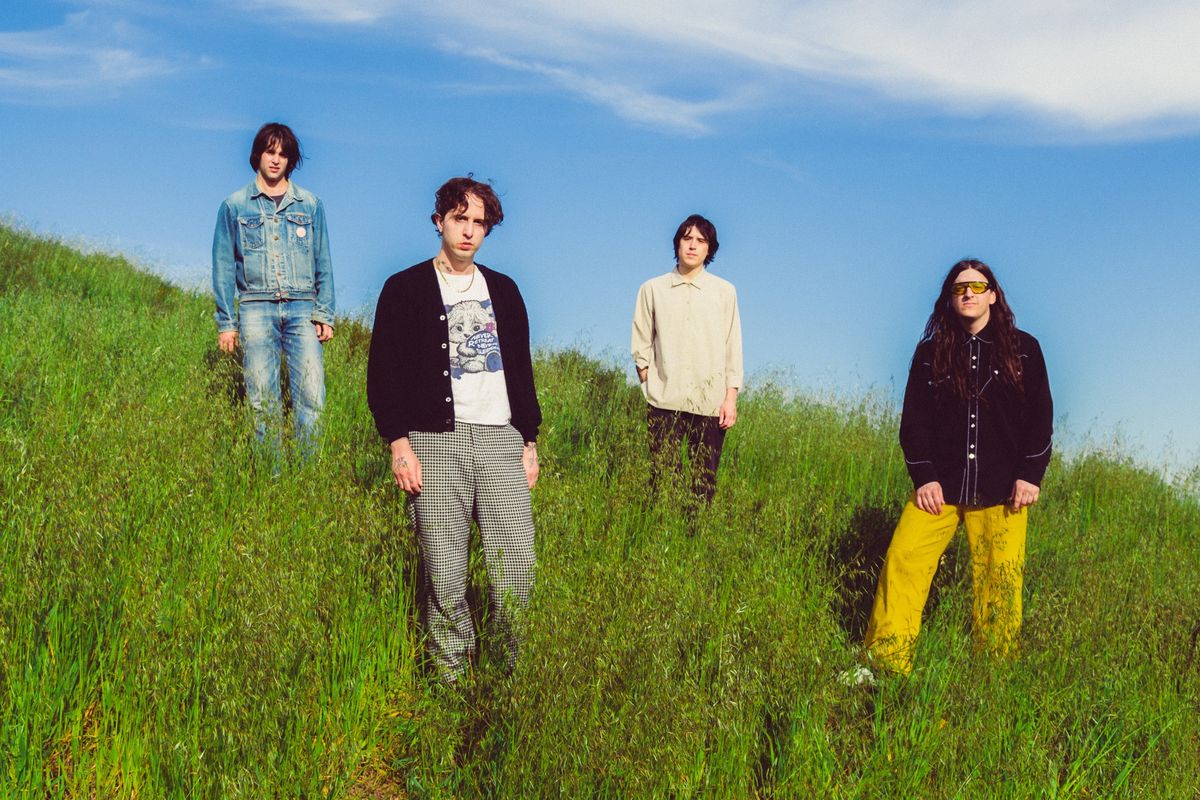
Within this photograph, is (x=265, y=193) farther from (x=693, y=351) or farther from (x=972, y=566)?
(x=972, y=566)

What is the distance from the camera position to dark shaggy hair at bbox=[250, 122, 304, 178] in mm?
5887

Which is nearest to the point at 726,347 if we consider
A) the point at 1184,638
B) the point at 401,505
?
the point at 401,505

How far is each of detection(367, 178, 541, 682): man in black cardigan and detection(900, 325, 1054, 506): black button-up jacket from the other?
6.44 ft

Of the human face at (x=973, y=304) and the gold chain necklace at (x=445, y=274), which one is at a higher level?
the gold chain necklace at (x=445, y=274)

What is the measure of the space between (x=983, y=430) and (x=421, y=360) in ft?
8.66

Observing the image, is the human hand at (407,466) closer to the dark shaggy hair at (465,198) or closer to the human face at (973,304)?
the dark shaggy hair at (465,198)

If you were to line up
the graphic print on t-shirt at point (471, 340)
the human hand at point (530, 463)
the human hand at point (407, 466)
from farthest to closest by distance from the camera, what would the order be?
the human hand at point (530, 463) < the graphic print on t-shirt at point (471, 340) < the human hand at point (407, 466)

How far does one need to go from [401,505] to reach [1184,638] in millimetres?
4016

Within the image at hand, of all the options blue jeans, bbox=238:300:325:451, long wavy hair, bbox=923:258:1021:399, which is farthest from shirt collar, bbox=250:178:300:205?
long wavy hair, bbox=923:258:1021:399

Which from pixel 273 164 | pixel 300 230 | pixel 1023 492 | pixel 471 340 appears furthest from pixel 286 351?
pixel 1023 492

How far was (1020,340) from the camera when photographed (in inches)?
175

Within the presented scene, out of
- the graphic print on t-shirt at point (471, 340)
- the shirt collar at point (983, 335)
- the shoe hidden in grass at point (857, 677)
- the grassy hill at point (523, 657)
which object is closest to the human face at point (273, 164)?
the grassy hill at point (523, 657)

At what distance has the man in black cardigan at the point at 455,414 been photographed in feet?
11.8

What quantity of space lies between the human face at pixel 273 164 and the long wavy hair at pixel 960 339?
13.4 feet
